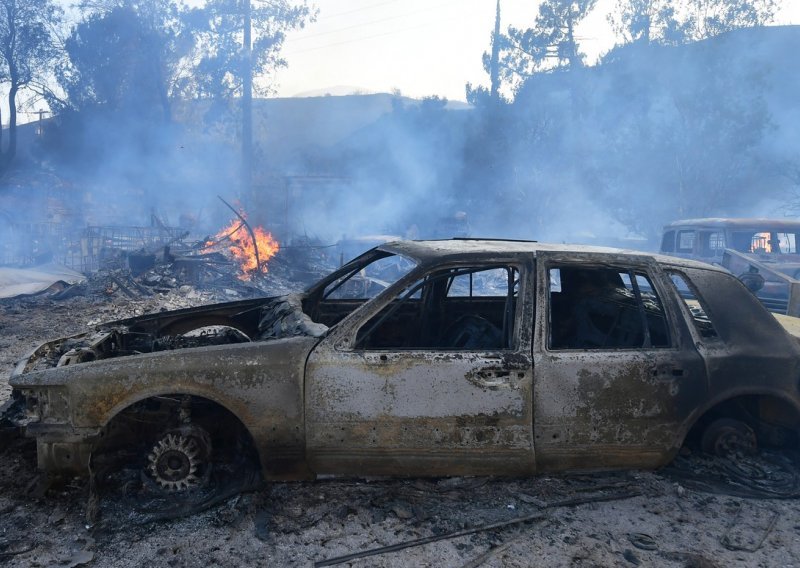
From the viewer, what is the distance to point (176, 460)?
3.23 metres

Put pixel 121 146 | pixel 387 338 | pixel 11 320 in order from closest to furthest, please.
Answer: pixel 387 338, pixel 11 320, pixel 121 146

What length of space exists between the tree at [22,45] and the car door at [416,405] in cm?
2562

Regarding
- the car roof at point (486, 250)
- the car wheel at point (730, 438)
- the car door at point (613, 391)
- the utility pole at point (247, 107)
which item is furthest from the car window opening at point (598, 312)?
the utility pole at point (247, 107)

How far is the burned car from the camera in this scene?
310 cm

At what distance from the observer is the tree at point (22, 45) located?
71.9 ft

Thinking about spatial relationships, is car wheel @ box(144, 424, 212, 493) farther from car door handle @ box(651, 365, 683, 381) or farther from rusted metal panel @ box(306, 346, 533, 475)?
car door handle @ box(651, 365, 683, 381)

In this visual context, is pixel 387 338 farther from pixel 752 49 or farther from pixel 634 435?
pixel 752 49

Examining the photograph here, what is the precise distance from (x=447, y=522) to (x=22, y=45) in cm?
2689

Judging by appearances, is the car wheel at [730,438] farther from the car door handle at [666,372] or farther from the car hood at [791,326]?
the car hood at [791,326]

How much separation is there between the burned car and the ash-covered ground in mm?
203

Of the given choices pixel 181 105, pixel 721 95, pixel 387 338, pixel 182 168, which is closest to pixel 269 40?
pixel 181 105

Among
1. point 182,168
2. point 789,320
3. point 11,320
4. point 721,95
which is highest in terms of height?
point 721,95

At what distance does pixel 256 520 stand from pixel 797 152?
23723 mm

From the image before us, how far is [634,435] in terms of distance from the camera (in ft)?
11.0
